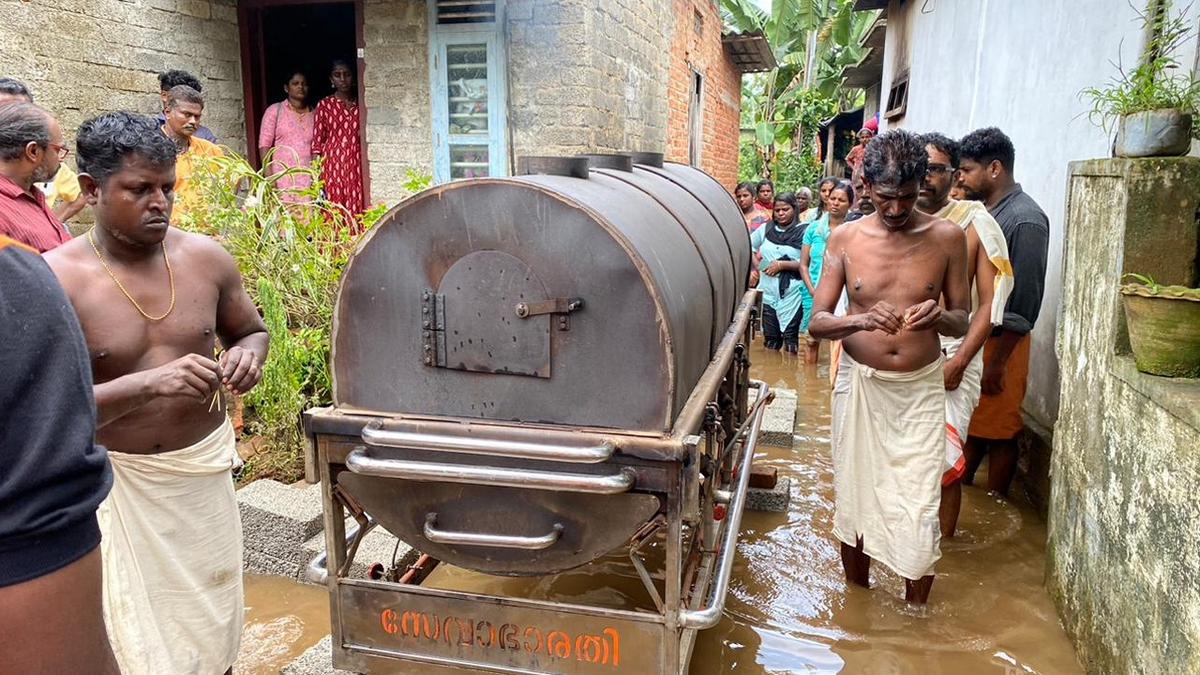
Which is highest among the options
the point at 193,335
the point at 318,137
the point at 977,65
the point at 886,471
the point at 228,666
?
the point at 977,65

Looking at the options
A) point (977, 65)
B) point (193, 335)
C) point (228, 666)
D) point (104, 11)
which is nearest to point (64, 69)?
point (104, 11)

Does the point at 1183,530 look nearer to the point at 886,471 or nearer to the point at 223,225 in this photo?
the point at 886,471

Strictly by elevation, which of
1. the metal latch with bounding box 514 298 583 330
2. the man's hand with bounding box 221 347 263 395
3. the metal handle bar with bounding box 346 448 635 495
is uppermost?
the metal latch with bounding box 514 298 583 330

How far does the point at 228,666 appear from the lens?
2.71 metres

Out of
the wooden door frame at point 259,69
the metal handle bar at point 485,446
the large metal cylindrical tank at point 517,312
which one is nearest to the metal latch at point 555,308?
the large metal cylindrical tank at point 517,312

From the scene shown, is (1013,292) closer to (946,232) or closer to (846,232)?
(946,232)

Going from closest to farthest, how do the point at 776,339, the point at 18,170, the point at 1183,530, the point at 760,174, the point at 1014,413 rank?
the point at 1183,530 < the point at 18,170 < the point at 1014,413 < the point at 776,339 < the point at 760,174

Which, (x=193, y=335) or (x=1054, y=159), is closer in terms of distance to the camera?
(x=193, y=335)

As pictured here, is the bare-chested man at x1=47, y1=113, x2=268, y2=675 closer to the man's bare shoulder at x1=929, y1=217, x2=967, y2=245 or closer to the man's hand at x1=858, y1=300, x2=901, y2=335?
the man's hand at x1=858, y1=300, x2=901, y2=335

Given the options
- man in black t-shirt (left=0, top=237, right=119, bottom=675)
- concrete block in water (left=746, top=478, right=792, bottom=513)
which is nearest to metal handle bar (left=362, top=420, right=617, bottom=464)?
man in black t-shirt (left=0, top=237, right=119, bottom=675)

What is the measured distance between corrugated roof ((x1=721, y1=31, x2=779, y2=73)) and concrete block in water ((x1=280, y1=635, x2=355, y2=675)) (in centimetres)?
1382

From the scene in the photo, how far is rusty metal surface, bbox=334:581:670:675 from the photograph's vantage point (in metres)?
2.39

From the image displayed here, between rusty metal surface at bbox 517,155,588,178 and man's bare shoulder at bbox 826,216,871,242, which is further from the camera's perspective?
man's bare shoulder at bbox 826,216,871,242

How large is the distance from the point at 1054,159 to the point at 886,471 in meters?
2.62
